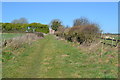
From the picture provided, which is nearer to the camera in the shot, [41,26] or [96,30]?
[96,30]

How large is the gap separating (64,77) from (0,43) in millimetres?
9820

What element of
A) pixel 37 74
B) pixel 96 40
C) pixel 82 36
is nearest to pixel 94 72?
pixel 37 74

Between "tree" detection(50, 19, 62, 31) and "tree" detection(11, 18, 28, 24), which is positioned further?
"tree" detection(11, 18, 28, 24)

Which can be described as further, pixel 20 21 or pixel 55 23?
pixel 20 21

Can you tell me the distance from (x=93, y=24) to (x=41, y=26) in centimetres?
7590

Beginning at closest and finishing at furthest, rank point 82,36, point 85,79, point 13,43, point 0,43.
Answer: point 85,79 → point 0,43 → point 13,43 → point 82,36

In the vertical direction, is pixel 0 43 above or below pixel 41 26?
below

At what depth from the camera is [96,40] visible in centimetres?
1788

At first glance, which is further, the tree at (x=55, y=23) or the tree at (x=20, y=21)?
the tree at (x=20, y=21)

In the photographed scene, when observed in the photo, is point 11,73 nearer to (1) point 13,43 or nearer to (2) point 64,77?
(2) point 64,77

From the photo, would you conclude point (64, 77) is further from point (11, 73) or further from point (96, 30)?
point (96, 30)

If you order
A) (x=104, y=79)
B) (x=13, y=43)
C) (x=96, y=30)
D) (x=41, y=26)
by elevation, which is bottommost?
(x=104, y=79)

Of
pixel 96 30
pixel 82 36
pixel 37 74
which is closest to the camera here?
pixel 37 74

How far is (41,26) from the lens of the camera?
92812 millimetres
